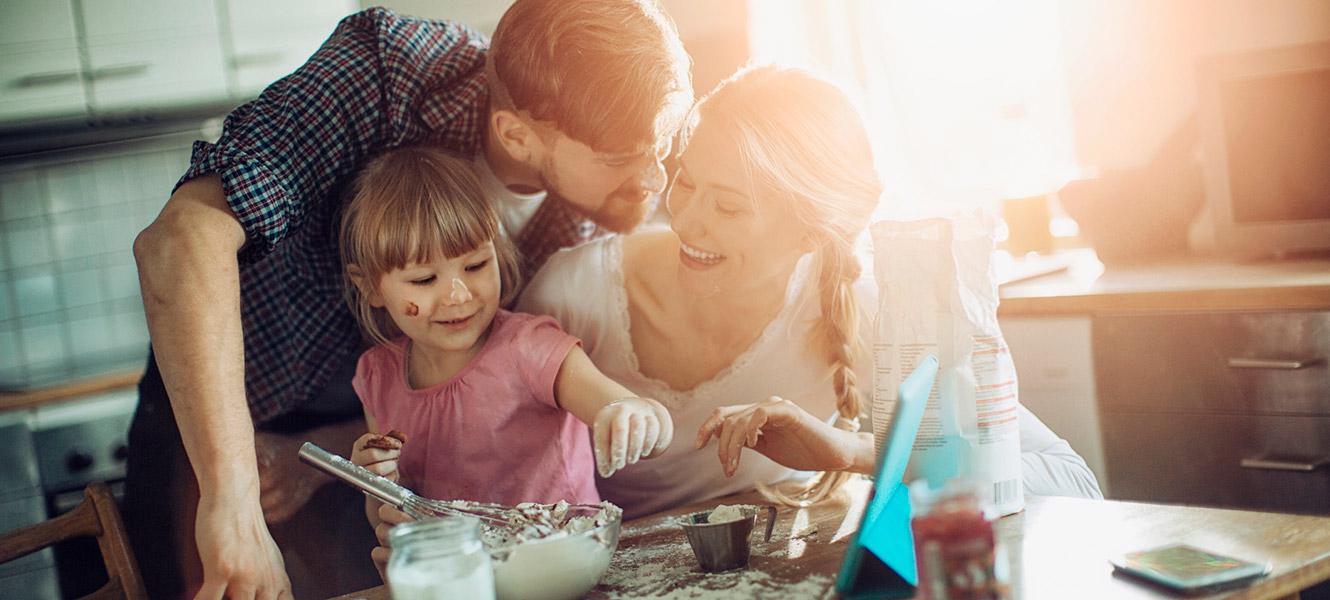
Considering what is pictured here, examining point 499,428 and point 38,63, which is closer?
point 499,428

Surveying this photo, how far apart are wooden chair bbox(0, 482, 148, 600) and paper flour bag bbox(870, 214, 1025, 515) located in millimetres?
923

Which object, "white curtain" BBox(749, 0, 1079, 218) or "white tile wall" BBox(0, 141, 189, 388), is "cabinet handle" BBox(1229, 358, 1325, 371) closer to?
"white curtain" BBox(749, 0, 1079, 218)

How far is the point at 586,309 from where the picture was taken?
1608mm

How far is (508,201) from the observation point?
5.67ft

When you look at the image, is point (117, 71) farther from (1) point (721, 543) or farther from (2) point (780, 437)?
(1) point (721, 543)

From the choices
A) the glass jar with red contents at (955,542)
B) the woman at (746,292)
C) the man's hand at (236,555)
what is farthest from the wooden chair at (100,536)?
the glass jar with red contents at (955,542)

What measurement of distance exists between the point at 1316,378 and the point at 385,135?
159cm

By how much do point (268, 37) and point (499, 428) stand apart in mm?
1935

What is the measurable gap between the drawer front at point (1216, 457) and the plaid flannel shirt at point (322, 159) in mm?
1122

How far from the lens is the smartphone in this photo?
35.2 inches

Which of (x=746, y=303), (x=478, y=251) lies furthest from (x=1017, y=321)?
(x=478, y=251)

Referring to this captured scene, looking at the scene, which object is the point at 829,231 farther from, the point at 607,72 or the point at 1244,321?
the point at 1244,321

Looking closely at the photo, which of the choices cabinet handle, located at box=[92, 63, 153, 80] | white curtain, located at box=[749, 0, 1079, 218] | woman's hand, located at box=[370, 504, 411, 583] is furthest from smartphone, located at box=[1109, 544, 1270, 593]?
cabinet handle, located at box=[92, 63, 153, 80]

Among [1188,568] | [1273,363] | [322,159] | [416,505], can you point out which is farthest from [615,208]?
[1273,363]
